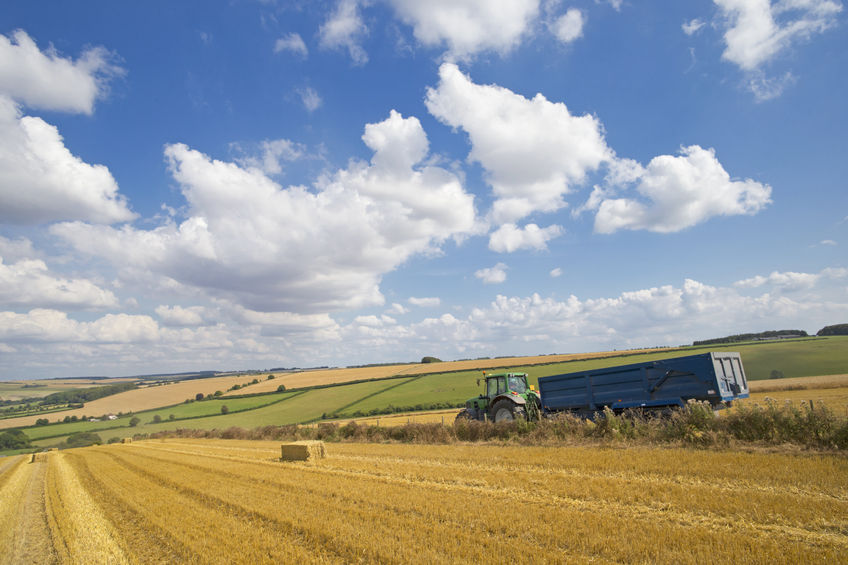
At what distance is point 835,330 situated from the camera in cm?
8025

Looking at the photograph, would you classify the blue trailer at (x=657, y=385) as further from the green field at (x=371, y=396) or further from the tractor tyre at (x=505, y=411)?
the green field at (x=371, y=396)

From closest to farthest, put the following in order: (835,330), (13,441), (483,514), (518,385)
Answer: (483,514)
(518,385)
(13,441)
(835,330)

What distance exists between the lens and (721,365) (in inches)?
542

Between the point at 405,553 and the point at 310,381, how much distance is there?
3435 inches

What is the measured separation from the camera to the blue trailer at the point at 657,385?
1338 cm

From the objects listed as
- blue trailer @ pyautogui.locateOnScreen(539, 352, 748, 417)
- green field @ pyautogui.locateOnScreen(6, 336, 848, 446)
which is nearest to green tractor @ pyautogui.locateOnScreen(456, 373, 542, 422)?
blue trailer @ pyautogui.locateOnScreen(539, 352, 748, 417)

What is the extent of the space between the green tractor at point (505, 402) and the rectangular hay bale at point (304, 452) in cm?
617

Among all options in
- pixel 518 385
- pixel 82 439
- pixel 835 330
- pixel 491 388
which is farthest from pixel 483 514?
pixel 835 330

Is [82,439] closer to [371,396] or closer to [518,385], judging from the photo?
[371,396]

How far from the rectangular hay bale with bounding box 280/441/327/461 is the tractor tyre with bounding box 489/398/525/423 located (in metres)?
7.42

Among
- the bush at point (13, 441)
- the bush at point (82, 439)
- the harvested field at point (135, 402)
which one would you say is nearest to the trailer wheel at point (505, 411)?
the bush at point (82, 439)

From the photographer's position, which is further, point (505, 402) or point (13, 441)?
point (13, 441)

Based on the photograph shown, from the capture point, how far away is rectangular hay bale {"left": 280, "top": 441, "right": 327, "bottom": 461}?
16.2m

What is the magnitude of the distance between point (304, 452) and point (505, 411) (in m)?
8.44
